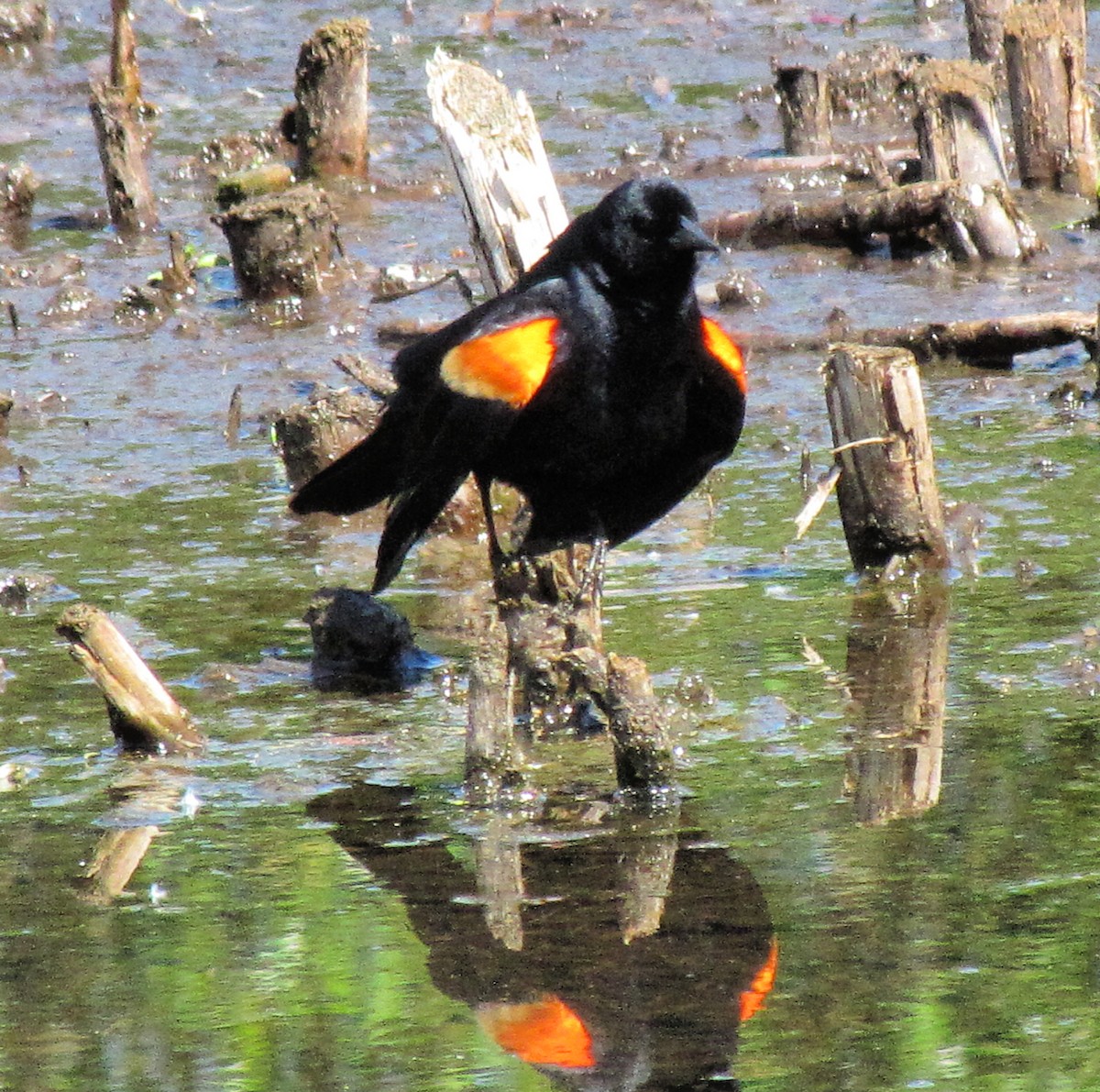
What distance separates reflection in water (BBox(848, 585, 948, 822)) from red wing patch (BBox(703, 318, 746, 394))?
0.76 m

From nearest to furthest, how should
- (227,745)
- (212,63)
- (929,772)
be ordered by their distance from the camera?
(929,772) → (227,745) → (212,63)

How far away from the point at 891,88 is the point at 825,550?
21.6 ft

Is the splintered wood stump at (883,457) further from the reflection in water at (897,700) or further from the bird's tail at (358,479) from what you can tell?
the bird's tail at (358,479)

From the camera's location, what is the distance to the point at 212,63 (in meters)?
14.2

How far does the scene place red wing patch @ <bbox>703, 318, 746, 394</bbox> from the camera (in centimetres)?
490

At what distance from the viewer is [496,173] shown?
5.89 meters

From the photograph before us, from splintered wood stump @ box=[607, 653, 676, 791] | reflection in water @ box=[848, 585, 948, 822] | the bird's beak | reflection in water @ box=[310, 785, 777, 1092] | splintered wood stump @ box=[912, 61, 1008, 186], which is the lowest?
reflection in water @ box=[848, 585, 948, 822]

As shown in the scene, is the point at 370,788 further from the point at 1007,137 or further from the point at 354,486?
the point at 1007,137

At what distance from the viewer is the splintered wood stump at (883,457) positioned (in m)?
5.66

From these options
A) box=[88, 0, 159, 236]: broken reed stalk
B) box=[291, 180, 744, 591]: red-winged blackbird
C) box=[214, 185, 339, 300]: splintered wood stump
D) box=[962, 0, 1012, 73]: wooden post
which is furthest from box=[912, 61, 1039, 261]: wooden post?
box=[291, 180, 744, 591]: red-winged blackbird

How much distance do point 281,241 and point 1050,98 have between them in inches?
137

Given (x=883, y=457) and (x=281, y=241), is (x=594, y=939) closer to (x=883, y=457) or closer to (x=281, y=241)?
(x=883, y=457)

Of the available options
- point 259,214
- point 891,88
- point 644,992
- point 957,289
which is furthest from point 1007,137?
point 644,992

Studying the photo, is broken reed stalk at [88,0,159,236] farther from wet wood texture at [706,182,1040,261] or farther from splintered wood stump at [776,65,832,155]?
splintered wood stump at [776,65,832,155]
